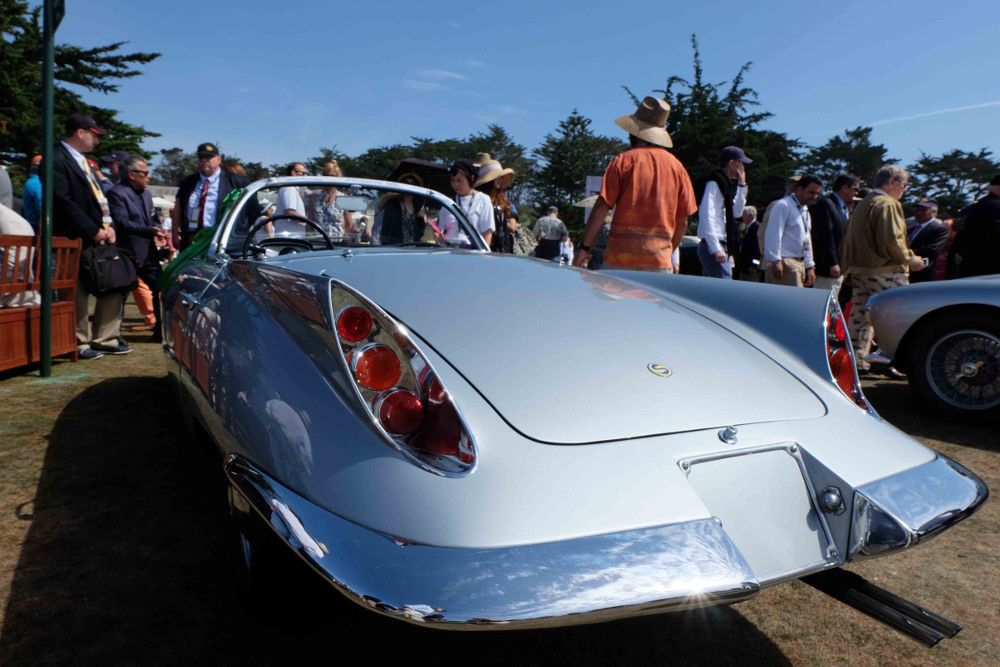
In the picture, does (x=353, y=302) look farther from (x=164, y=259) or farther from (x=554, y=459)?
(x=164, y=259)

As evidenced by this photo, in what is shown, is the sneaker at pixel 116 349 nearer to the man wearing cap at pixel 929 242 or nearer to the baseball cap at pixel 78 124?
the baseball cap at pixel 78 124

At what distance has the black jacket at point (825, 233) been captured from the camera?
5941mm

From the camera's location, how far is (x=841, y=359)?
192 cm

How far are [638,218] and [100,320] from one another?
4483 mm

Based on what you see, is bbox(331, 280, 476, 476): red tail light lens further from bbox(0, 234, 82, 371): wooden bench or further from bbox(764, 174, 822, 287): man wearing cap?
bbox(764, 174, 822, 287): man wearing cap

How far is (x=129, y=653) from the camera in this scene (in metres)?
1.56

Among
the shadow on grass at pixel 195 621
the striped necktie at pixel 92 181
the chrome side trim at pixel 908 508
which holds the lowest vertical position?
the shadow on grass at pixel 195 621

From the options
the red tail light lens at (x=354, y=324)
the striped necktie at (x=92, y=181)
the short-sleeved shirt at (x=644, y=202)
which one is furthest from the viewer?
the striped necktie at (x=92, y=181)

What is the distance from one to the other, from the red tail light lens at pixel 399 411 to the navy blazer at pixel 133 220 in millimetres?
5448

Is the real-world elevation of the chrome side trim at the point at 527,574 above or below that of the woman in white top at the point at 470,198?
below

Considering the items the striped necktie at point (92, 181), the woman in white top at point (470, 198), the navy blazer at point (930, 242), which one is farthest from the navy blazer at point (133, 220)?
the navy blazer at point (930, 242)

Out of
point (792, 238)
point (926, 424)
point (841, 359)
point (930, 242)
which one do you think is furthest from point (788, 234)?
point (841, 359)

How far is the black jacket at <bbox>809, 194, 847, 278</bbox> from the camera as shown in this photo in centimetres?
594

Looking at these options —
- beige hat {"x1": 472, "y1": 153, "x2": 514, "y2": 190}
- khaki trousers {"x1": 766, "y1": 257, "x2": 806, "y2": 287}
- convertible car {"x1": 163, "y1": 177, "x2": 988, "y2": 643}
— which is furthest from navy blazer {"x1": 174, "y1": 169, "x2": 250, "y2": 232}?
khaki trousers {"x1": 766, "y1": 257, "x2": 806, "y2": 287}
